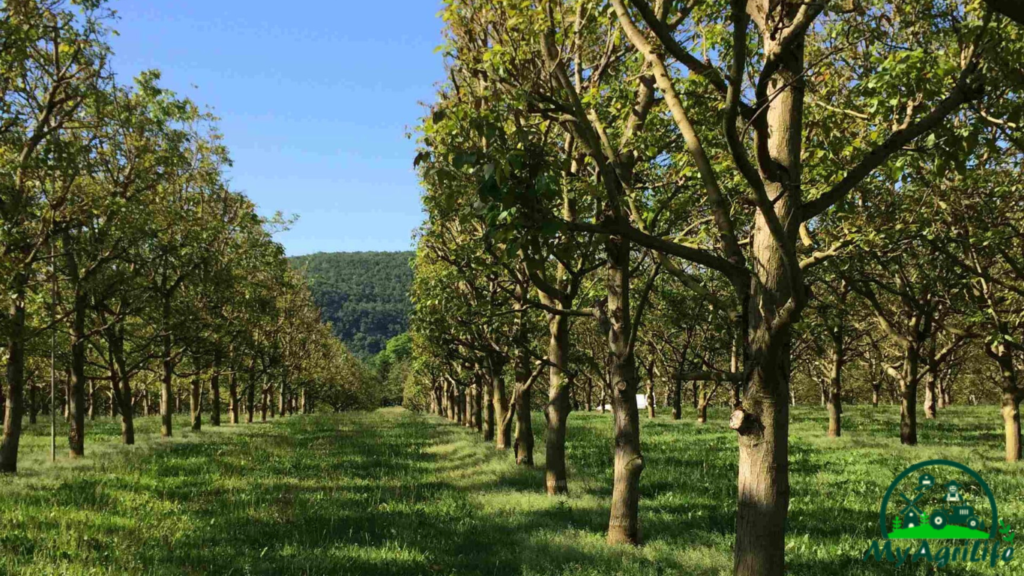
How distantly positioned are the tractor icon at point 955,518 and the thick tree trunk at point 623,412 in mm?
5161

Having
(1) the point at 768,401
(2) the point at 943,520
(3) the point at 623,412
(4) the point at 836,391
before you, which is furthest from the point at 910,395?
(1) the point at 768,401

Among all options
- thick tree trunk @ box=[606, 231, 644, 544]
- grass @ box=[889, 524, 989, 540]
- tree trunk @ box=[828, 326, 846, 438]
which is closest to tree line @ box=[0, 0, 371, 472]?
thick tree trunk @ box=[606, 231, 644, 544]

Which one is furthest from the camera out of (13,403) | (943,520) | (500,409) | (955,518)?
(500,409)

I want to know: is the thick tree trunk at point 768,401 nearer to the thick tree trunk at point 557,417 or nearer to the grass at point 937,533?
the grass at point 937,533

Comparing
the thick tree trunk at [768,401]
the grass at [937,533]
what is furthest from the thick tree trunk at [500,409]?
the thick tree trunk at [768,401]

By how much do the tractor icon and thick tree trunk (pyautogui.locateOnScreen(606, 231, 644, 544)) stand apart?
16.9 feet

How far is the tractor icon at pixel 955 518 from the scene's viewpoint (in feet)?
32.3

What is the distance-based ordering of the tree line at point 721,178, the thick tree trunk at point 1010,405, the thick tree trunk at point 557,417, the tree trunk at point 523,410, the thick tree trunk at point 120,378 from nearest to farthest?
the tree line at point 721,178 → the thick tree trunk at point 557,417 → the tree trunk at point 523,410 → the thick tree trunk at point 1010,405 → the thick tree trunk at point 120,378

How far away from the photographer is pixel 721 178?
33.3ft

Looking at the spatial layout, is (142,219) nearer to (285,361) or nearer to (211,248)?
(211,248)

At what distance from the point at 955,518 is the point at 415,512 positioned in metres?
9.58

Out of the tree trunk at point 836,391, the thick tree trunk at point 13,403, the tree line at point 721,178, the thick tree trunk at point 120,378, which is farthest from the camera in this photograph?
the tree trunk at point 836,391

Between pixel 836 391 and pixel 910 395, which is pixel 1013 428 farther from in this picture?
pixel 836 391

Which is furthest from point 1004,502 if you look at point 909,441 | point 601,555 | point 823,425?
point 823,425
